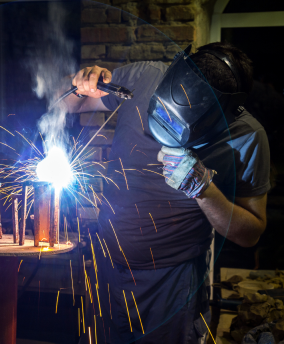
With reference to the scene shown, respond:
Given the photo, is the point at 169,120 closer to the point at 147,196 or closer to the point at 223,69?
the point at 223,69

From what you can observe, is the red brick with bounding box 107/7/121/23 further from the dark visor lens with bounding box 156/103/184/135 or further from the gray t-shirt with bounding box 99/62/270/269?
the dark visor lens with bounding box 156/103/184/135

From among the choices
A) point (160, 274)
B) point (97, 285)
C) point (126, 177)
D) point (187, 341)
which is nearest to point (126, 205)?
point (126, 177)

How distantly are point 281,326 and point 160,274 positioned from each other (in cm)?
68

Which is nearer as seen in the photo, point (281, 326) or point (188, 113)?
point (188, 113)

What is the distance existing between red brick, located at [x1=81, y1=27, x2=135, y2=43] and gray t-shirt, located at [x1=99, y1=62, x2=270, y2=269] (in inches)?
7.6

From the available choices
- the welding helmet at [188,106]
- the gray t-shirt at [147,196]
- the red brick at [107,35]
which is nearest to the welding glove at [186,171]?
the welding helmet at [188,106]

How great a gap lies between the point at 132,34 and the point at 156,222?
88 cm

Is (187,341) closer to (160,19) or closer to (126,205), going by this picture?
(126,205)

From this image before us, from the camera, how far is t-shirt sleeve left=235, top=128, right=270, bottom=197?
92cm

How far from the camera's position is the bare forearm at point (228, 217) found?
914mm

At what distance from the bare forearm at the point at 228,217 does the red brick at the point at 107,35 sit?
2.68ft

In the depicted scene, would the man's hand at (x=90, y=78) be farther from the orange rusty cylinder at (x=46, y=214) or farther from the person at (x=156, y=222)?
the orange rusty cylinder at (x=46, y=214)

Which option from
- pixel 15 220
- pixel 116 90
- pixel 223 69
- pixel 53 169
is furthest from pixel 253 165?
pixel 15 220

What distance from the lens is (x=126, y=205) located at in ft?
3.54
